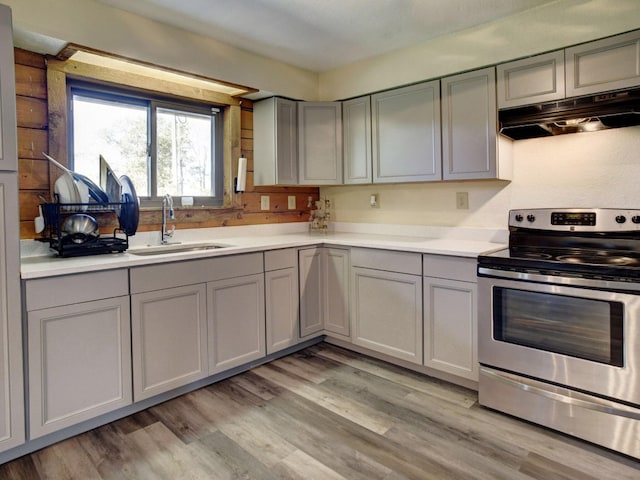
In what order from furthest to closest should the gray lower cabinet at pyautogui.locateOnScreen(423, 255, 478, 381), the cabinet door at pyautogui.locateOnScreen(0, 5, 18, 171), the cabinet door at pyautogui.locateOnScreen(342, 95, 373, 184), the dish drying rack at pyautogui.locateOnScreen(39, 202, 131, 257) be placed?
the cabinet door at pyautogui.locateOnScreen(342, 95, 373, 184), the gray lower cabinet at pyautogui.locateOnScreen(423, 255, 478, 381), the dish drying rack at pyautogui.locateOnScreen(39, 202, 131, 257), the cabinet door at pyautogui.locateOnScreen(0, 5, 18, 171)

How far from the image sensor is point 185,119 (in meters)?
3.04

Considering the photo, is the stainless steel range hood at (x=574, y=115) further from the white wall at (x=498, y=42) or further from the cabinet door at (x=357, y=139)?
the cabinet door at (x=357, y=139)

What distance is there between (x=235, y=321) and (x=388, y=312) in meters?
1.00

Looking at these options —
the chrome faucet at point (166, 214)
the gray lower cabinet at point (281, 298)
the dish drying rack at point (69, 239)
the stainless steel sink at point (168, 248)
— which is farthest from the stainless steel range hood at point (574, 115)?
the dish drying rack at point (69, 239)

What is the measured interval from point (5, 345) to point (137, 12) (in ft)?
6.15

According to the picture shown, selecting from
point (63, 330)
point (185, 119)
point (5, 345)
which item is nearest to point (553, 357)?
point (63, 330)

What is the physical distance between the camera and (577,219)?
2.23m

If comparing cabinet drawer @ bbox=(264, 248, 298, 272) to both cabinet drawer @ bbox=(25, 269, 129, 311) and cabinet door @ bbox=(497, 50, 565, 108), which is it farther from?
cabinet door @ bbox=(497, 50, 565, 108)

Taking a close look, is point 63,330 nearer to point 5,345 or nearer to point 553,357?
point 5,345

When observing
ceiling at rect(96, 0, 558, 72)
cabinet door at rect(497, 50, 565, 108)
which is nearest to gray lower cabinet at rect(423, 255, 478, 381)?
cabinet door at rect(497, 50, 565, 108)

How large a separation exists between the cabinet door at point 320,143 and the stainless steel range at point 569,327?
1554 millimetres

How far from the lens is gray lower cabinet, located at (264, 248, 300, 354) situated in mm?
2705

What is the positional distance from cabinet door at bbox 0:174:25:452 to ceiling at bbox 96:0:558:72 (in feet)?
4.14

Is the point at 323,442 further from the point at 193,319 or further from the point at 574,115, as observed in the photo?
the point at 574,115
